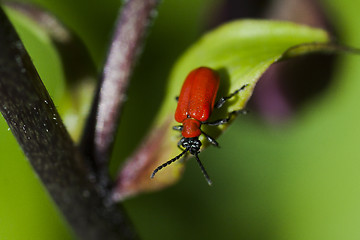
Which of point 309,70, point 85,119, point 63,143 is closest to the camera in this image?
point 63,143

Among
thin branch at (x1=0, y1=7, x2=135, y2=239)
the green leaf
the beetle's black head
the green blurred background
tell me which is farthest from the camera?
the green blurred background

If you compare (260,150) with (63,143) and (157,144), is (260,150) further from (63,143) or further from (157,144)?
(63,143)

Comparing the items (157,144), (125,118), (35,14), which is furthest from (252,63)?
(125,118)

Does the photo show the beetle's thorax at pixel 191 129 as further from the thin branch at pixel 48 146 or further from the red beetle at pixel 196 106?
the thin branch at pixel 48 146

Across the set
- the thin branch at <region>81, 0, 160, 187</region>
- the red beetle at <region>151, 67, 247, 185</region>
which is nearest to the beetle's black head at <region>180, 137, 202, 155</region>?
the red beetle at <region>151, 67, 247, 185</region>

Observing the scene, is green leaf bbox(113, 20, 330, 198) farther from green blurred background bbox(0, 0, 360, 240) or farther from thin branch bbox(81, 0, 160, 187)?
green blurred background bbox(0, 0, 360, 240)

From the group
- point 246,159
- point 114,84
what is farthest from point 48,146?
point 246,159

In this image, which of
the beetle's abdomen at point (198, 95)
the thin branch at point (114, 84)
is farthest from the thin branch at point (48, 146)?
the beetle's abdomen at point (198, 95)

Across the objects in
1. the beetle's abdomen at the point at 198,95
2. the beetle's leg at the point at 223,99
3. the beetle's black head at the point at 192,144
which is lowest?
the beetle's leg at the point at 223,99
